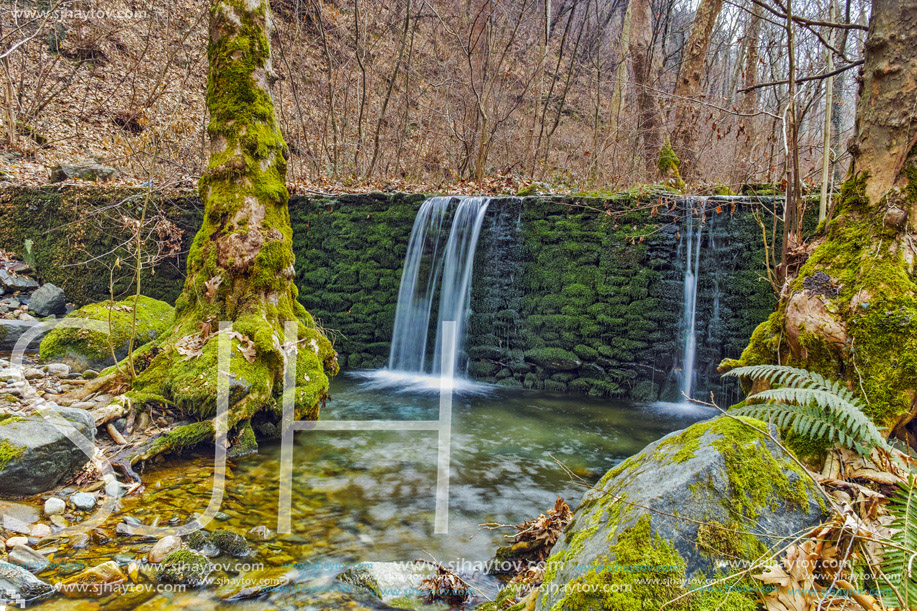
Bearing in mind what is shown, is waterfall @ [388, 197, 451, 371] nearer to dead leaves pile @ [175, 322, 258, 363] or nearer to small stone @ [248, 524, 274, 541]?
dead leaves pile @ [175, 322, 258, 363]

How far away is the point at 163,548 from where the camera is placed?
242cm

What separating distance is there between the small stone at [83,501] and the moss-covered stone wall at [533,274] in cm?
472

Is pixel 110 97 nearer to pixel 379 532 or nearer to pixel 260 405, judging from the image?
pixel 260 405

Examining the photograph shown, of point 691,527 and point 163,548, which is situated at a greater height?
point 691,527

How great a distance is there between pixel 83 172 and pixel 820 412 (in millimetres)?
10808

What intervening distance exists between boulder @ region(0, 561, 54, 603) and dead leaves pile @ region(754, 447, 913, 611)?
2.71 metres

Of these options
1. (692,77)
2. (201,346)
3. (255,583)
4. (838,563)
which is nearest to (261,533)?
(255,583)

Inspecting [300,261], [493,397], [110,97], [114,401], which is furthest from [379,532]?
[110,97]

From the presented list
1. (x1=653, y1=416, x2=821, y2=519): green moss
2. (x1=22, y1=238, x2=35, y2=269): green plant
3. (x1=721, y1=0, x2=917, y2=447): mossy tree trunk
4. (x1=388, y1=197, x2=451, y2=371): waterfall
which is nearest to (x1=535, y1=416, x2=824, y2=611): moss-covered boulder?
(x1=653, y1=416, x2=821, y2=519): green moss

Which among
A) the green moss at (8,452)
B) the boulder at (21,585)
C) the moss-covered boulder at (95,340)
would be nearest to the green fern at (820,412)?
the boulder at (21,585)

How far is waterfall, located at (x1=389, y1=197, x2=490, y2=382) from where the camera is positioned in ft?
22.8

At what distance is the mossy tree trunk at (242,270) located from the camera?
13.0ft

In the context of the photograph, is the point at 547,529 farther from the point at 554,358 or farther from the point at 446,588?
the point at 554,358

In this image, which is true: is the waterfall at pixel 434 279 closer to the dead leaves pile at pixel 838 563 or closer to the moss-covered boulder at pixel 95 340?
the moss-covered boulder at pixel 95 340
